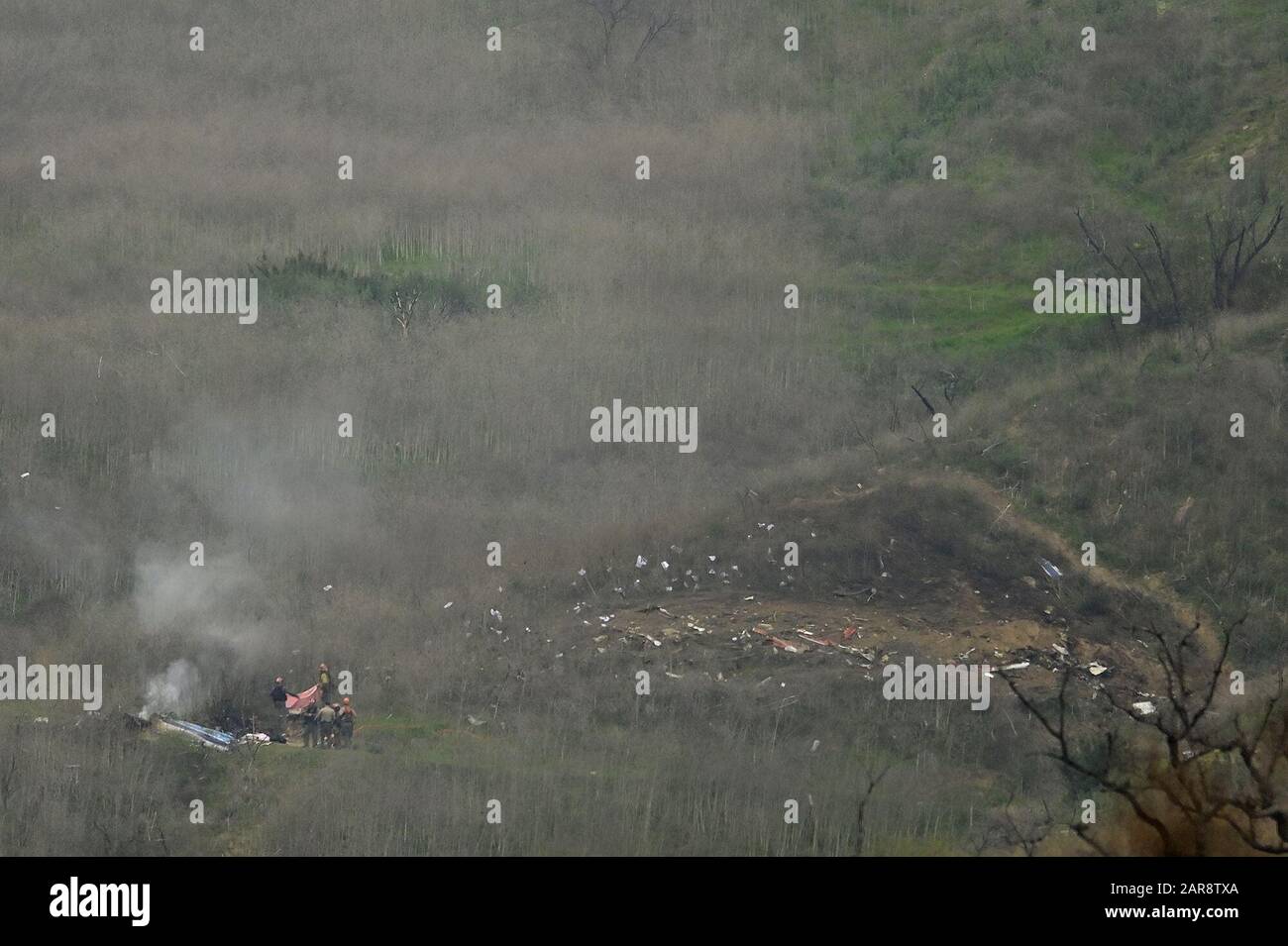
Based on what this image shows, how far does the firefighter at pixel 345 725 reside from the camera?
18.5 meters

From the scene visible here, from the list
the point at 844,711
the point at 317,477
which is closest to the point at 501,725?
the point at 844,711

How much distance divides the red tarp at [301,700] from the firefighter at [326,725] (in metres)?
0.43

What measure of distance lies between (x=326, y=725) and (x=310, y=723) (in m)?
0.28

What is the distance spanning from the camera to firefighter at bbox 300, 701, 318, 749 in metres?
18.6

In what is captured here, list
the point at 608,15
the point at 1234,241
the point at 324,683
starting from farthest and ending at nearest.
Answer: the point at 608,15 → the point at 1234,241 → the point at 324,683

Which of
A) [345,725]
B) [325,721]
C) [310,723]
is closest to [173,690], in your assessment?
[310,723]

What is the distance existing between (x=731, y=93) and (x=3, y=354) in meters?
14.5

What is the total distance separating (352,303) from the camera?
2573 centimetres

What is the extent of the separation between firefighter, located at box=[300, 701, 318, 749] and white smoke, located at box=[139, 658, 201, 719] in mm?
1274

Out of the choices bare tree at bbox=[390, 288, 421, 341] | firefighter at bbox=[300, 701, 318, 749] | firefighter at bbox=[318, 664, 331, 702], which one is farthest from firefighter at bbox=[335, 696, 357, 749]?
bare tree at bbox=[390, 288, 421, 341]

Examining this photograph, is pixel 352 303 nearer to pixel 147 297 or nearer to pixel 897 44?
pixel 147 297

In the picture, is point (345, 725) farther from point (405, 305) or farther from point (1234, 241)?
point (1234, 241)

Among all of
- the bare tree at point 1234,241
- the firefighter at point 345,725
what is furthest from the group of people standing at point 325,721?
the bare tree at point 1234,241

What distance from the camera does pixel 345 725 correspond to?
1858 cm
